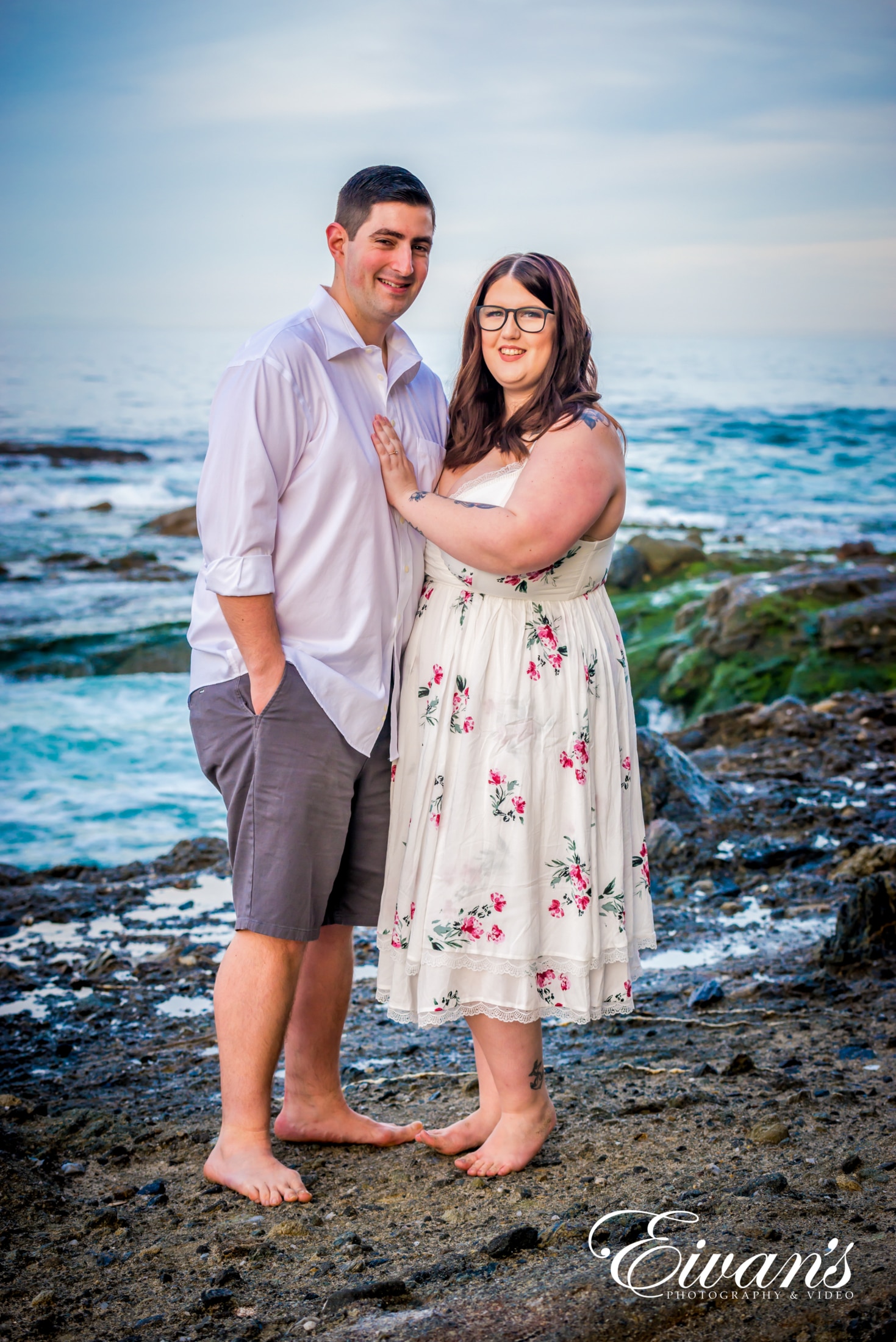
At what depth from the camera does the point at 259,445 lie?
2.66 m

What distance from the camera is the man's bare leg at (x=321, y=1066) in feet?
10.0

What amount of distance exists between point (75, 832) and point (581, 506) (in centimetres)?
499

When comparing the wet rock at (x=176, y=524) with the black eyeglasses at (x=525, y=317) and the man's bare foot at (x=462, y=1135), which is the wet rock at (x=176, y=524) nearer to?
the black eyeglasses at (x=525, y=317)

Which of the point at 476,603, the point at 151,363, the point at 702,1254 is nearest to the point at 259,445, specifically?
the point at 476,603

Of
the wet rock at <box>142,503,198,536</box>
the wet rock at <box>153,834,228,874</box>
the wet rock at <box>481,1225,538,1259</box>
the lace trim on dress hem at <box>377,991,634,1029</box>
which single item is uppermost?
the lace trim on dress hem at <box>377,991,634,1029</box>

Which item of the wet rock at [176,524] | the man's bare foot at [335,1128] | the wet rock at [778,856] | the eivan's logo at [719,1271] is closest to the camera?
the eivan's logo at [719,1271]

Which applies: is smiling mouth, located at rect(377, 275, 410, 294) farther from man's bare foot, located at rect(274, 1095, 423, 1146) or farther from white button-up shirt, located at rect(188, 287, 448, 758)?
man's bare foot, located at rect(274, 1095, 423, 1146)

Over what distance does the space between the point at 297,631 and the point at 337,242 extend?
105cm

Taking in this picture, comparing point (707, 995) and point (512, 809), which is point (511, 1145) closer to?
point (512, 809)

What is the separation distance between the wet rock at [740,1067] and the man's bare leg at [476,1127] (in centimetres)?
69

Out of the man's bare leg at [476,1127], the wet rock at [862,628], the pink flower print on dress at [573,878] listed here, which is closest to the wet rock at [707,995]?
the man's bare leg at [476,1127]

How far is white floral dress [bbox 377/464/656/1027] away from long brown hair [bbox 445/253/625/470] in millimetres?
135

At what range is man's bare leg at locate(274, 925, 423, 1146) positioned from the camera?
10.0 feet

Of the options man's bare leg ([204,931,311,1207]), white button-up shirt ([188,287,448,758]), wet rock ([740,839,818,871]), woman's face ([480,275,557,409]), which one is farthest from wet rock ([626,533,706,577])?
man's bare leg ([204,931,311,1207])
